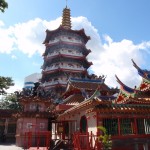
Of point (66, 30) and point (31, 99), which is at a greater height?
point (66, 30)

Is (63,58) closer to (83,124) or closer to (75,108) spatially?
(75,108)

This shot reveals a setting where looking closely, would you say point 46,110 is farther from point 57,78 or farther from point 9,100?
point 9,100

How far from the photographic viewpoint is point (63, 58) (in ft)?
132

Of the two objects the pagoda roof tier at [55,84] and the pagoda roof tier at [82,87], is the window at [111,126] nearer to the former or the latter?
the pagoda roof tier at [82,87]

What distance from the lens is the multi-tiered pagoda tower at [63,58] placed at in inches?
1524

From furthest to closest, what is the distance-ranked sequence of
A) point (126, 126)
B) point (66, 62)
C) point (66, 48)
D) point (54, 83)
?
point (66, 48) → point (66, 62) → point (54, 83) → point (126, 126)

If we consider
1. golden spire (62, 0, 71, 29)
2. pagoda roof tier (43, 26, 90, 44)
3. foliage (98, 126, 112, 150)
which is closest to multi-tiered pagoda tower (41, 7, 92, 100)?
pagoda roof tier (43, 26, 90, 44)

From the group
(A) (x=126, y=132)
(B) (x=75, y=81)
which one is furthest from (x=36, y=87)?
(A) (x=126, y=132)

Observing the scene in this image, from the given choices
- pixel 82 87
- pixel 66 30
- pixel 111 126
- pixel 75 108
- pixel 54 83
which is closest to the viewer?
pixel 111 126

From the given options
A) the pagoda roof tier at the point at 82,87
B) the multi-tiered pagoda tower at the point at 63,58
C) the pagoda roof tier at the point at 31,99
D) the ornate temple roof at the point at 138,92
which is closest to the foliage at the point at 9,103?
the multi-tiered pagoda tower at the point at 63,58

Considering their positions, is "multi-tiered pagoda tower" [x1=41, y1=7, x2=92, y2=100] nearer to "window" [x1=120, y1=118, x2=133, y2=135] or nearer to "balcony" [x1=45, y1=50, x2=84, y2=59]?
"balcony" [x1=45, y1=50, x2=84, y2=59]

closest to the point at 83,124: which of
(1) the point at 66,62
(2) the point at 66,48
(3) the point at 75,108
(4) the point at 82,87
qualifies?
(3) the point at 75,108

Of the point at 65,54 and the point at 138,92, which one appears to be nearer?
the point at 138,92

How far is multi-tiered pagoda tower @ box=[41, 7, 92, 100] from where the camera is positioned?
127 ft
